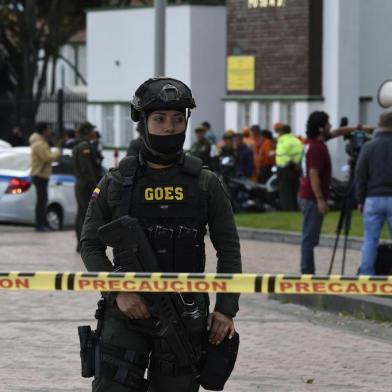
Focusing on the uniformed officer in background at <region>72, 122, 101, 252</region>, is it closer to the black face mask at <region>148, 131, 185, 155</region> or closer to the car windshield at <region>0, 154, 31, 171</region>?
the car windshield at <region>0, 154, 31, 171</region>

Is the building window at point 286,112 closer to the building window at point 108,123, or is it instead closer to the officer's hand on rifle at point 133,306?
the building window at point 108,123

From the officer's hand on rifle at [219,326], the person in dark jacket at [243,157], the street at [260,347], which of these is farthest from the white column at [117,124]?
the officer's hand on rifle at [219,326]

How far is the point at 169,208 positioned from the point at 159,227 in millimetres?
87

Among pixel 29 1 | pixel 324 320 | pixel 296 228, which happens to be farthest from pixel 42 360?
pixel 29 1

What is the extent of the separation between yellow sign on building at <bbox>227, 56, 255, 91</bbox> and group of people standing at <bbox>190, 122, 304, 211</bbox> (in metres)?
3.83

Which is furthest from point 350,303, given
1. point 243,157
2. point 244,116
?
point 244,116

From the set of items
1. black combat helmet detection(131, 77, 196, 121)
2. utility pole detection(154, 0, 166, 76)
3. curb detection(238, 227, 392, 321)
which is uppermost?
→ utility pole detection(154, 0, 166, 76)

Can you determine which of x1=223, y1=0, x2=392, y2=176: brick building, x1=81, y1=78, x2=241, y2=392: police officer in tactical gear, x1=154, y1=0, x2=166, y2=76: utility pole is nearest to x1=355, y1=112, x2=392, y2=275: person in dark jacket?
x1=81, y1=78, x2=241, y2=392: police officer in tactical gear

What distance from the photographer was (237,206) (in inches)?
1008

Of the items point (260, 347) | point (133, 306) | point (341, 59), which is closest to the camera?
point (133, 306)

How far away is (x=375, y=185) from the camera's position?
12.9m

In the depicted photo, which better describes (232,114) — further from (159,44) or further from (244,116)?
(159,44)

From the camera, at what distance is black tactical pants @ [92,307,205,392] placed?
5746 mm

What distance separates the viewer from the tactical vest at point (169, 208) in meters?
5.82
